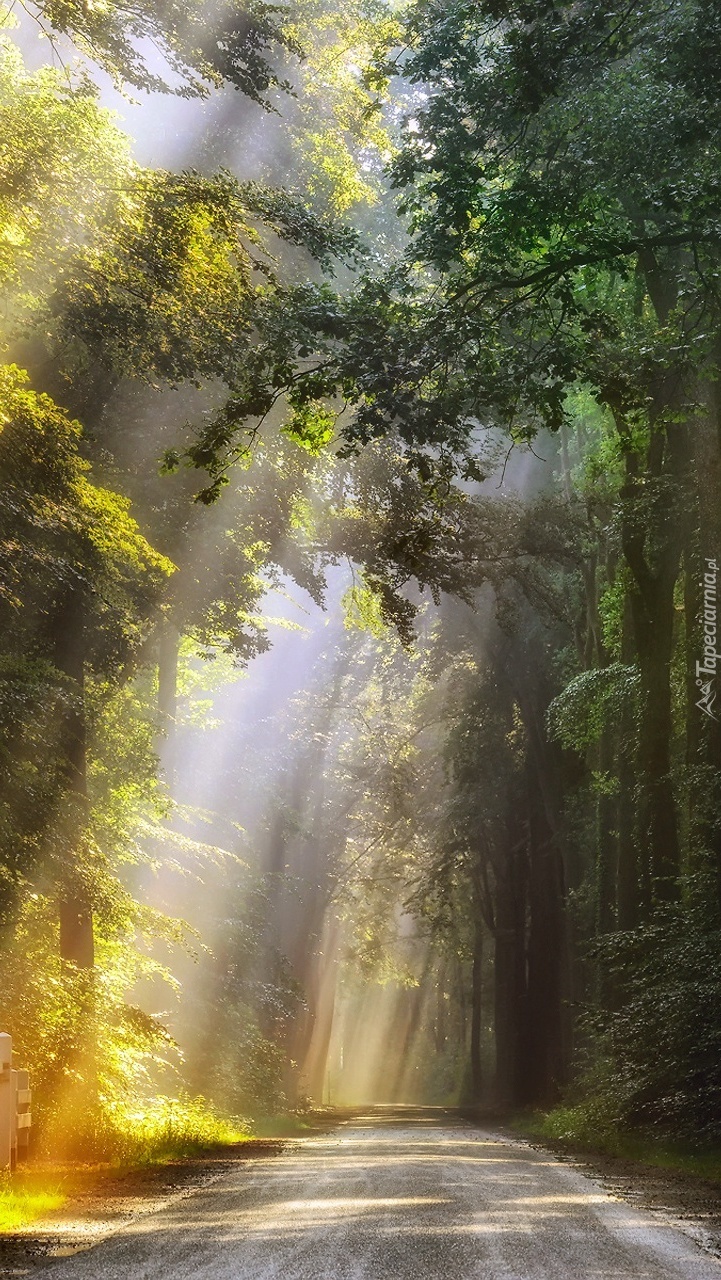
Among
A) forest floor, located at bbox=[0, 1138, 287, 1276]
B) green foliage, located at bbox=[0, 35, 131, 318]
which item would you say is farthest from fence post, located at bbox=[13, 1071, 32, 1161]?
green foliage, located at bbox=[0, 35, 131, 318]

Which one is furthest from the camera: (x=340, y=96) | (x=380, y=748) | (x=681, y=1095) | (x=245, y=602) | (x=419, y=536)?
(x=380, y=748)

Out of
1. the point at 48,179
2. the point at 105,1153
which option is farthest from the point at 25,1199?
→ the point at 48,179

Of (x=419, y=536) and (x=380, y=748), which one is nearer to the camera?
(x=419, y=536)

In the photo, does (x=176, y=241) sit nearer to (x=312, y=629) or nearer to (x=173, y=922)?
(x=173, y=922)

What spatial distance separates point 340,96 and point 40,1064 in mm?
16651

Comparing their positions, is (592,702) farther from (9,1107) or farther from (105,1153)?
(9,1107)

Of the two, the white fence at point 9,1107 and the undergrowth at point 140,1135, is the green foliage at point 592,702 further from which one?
the white fence at point 9,1107

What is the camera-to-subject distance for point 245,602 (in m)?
23.8

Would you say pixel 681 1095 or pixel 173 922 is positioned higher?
pixel 173 922

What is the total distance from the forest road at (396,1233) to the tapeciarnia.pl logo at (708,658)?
760 centimetres

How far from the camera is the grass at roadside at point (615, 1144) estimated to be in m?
14.3

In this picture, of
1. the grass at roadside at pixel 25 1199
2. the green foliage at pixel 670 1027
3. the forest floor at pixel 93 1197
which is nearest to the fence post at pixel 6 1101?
the forest floor at pixel 93 1197

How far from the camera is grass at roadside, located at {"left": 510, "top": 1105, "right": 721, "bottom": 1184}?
14.3 metres

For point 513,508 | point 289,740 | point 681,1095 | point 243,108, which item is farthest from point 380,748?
point 681,1095
